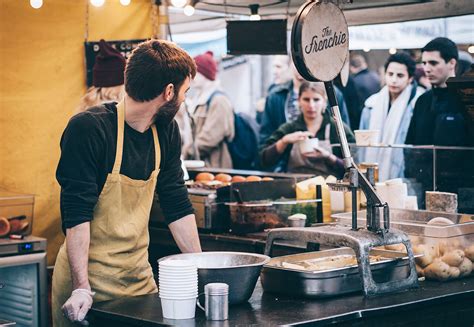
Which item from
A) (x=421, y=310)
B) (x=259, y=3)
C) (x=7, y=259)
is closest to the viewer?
(x=421, y=310)

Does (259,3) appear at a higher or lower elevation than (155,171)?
higher

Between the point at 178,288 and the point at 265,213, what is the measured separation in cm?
241

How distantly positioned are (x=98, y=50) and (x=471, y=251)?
3091mm

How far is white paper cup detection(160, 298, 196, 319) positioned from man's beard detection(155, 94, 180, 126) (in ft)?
Result: 3.25

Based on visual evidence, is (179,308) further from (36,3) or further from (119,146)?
(36,3)

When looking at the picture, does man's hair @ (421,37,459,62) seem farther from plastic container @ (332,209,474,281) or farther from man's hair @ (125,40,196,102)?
man's hair @ (125,40,196,102)

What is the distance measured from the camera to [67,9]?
5816 mm

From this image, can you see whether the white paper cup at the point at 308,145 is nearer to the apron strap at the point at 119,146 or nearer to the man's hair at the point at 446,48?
the man's hair at the point at 446,48

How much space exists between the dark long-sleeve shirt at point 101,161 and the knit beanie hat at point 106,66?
206 centimetres

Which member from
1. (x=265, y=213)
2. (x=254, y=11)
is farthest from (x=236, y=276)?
(x=254, y=11)

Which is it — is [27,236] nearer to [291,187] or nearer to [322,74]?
[291,187]

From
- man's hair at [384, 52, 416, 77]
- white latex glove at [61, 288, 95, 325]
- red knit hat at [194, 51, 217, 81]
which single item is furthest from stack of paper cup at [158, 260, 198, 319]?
red knit hat at [194, 51, 217, 81]

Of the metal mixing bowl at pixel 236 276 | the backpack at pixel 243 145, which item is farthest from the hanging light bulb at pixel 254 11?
the metal mixing bowl at pixel 236 276

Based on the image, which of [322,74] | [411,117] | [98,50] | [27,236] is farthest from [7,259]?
[411,117]
